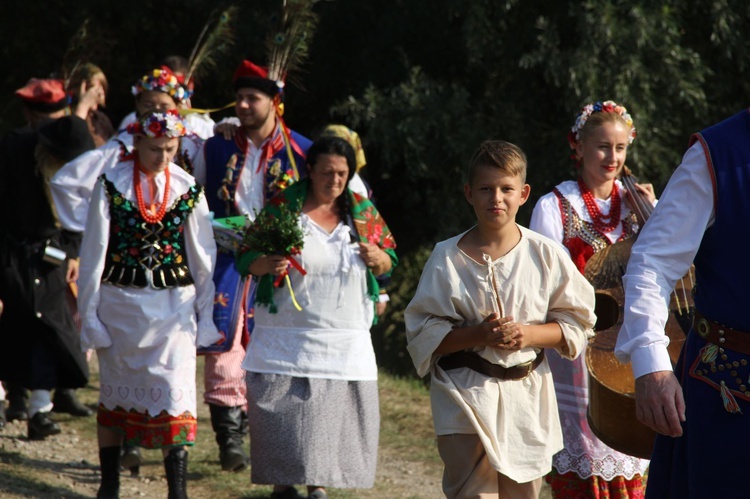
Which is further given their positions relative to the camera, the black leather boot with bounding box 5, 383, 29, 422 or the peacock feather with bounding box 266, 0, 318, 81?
the black leather boot with bounding box 5, 383, 29, 422

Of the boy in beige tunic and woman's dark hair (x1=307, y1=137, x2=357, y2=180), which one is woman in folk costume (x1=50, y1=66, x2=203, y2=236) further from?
the boy in beige tunic

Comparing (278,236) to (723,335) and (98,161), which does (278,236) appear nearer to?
(98,161)

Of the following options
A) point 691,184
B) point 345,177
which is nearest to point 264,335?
point 345,177

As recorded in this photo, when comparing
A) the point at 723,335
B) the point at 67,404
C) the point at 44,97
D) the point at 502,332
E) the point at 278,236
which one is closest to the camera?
the point at 723,335

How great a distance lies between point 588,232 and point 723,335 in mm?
2215

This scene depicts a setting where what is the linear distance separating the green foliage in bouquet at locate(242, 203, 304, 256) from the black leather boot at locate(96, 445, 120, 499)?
4.29 ft

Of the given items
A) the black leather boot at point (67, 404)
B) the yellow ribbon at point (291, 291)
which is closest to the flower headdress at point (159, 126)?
the yellow ribbon at point (291, 291)

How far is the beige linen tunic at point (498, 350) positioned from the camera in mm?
4379

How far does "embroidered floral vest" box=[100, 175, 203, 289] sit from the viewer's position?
230 inches

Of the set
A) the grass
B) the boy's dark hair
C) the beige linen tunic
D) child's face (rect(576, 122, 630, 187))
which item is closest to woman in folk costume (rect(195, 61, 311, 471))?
the grass

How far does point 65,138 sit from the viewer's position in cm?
742

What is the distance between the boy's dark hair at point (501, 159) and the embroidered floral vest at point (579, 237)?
97 cm

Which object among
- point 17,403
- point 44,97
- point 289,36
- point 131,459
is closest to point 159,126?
point 289,36

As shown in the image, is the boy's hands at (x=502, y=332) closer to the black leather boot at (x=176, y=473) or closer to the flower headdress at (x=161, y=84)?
the black leather boot at (x=176, y=473)
